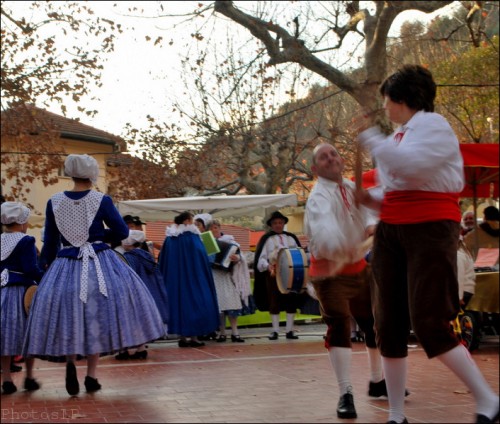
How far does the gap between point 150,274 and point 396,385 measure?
7.50 meters

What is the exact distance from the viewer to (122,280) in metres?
6.52

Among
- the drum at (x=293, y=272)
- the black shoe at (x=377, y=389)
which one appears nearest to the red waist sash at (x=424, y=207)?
the black shoe at (x=377, y=389)

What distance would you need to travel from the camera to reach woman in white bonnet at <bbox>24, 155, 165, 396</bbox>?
6.29 meters

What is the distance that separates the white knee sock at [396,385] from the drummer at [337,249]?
2.05 feet

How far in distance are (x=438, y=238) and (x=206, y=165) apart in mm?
24250

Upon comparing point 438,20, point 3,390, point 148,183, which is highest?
point 438,20

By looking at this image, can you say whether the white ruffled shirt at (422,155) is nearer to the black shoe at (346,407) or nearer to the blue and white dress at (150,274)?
the black shoe at (346,407)

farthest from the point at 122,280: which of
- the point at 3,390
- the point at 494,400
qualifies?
the point at 494,400

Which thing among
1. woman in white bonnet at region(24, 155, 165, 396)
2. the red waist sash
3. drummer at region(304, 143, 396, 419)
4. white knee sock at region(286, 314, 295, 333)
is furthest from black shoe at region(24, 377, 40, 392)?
white knee sock at region(286, 314, 295, 333)

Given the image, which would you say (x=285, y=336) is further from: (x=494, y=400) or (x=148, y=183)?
(x=148, y=183)

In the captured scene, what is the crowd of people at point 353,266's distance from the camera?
3916 mm

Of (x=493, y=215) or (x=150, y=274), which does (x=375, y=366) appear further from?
(x=150, y=274)

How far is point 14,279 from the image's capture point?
7.12 metres

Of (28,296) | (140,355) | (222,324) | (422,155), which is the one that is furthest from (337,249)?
(222,324)
